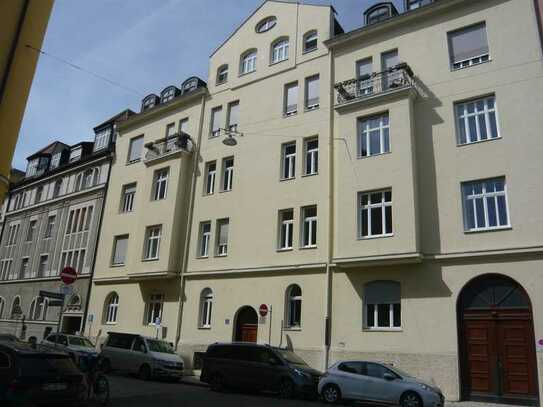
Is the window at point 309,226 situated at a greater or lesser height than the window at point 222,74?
lesser

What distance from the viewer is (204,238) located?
2506 centimetres

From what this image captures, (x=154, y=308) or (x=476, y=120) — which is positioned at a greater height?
(x=476, y=120)

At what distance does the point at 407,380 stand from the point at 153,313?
15983 mm

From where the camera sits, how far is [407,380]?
13383mm

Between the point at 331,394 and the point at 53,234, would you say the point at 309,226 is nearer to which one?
the point at 331,394

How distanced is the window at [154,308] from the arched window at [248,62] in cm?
1311

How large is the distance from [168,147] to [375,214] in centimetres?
1411

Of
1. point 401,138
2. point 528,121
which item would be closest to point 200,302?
point 401,138

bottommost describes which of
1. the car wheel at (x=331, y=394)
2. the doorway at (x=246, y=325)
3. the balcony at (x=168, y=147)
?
the car wheel at (x=331, y=394)

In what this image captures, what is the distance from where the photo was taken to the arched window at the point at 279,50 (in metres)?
25.2

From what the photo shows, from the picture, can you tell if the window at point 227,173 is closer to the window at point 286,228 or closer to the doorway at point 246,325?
the window at point 286,228

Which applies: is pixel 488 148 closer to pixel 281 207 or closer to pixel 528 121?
pixel 528 121

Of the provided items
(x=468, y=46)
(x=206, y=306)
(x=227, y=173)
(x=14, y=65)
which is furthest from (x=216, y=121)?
(x=14, y=65)

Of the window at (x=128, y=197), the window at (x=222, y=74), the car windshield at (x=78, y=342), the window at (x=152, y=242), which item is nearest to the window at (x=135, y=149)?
the window at (x=128, y=197)
